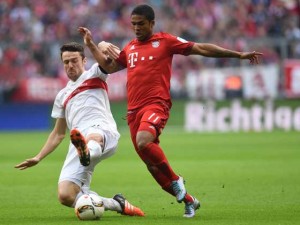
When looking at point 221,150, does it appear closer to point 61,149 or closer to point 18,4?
point 61,149

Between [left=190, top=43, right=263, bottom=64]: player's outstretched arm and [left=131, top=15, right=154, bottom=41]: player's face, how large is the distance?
53 cm

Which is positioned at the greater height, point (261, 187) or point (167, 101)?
point (167, 101)

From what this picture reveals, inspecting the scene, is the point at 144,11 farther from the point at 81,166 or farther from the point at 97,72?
the point at 81,166

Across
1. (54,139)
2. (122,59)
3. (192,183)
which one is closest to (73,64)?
(122,59)

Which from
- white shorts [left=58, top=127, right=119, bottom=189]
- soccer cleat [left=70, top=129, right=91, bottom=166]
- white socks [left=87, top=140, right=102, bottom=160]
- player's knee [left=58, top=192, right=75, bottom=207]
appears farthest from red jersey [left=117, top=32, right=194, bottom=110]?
player's knee [left=58, top=192, right=75, bottom=207]

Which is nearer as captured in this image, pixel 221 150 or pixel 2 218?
pixel 2 218

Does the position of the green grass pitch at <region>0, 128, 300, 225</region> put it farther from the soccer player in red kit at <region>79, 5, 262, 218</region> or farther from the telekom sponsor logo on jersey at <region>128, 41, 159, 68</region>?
the telekom sponsor logo on jersey at <region>128, 41, 159, 68</region>

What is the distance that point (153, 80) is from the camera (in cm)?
973

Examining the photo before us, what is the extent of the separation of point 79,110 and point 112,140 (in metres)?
0.51

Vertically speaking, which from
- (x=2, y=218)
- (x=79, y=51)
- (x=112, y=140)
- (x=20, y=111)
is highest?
(x=79, y=51)

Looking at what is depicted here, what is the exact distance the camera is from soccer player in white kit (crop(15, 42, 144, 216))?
983cm

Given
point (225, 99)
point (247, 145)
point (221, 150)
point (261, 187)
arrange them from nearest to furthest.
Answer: point (261, 187) < point (221, 150) < point (247, 145) < point (225, 99)

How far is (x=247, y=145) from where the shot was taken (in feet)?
77.9

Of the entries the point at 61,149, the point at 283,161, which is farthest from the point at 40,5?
the point at 283,161
